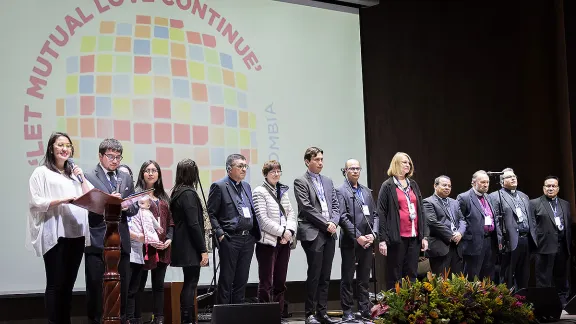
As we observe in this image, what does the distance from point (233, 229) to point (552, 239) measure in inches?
166

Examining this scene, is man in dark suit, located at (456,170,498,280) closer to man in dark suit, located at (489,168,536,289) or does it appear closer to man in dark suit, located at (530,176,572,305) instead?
man in dark suit, located at (489,168,536,289)

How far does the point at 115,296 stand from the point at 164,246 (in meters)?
1.85

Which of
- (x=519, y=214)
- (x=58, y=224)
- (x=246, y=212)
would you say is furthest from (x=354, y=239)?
(x=58, y=224)

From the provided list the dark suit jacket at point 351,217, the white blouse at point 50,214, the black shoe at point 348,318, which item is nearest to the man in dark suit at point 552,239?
the dark suit jacket at point 351,217

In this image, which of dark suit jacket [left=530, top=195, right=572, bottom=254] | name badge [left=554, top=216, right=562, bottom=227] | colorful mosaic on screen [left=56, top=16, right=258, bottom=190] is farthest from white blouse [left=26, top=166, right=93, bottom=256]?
name badge [left=554, top=216, right=562, bottom=227]

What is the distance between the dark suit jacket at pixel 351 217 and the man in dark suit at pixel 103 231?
2.04 metres

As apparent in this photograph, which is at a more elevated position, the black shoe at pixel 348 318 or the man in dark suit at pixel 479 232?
the man in dark suit at pixel 479 232

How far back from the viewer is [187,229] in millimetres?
5594

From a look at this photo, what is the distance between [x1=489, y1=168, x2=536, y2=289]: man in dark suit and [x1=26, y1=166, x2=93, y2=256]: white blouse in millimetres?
4845

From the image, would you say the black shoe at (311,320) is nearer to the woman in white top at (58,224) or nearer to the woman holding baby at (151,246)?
the woman holding baby at (151,246)

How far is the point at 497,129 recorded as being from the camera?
9.49m

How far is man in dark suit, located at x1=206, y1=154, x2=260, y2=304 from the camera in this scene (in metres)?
5.63

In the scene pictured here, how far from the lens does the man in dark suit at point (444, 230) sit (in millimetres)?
6977

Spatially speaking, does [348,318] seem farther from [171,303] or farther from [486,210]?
[486,210]
